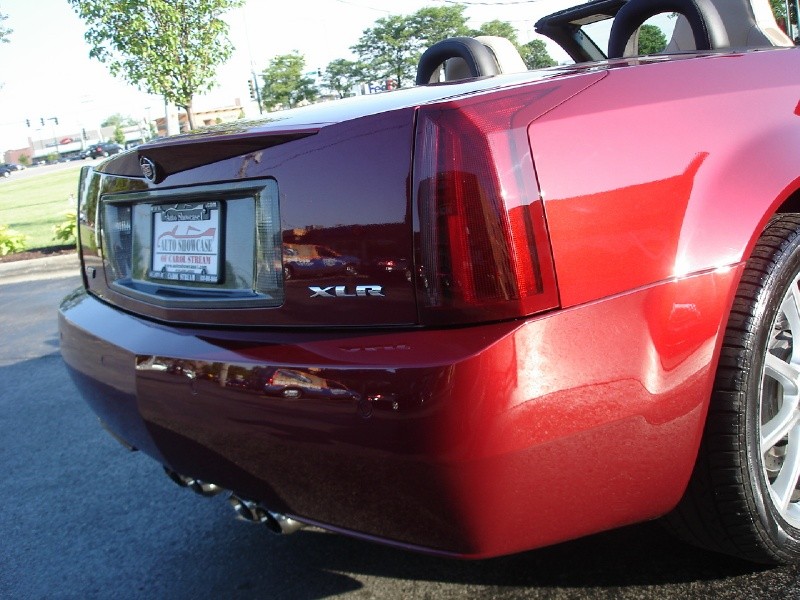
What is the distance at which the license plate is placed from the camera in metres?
2.12

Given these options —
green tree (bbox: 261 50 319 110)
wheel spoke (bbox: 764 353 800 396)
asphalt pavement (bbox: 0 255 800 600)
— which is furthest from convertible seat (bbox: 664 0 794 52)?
green tree (bbox: 261 50 319 110)

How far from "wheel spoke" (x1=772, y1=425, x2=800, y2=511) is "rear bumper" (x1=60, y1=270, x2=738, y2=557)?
43cm

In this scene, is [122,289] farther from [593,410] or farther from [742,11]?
[742,11]

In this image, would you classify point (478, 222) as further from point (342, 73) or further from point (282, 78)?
point (342, 73)

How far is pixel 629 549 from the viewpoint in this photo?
7.79 feet

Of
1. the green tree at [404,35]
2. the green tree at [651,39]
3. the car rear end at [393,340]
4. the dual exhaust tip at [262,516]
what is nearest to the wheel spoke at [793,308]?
the car rear end at [393,340]

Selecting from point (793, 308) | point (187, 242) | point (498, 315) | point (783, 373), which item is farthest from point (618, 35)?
point (498, 315)

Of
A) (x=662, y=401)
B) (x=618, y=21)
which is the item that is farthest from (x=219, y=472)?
(x=618, y=21)

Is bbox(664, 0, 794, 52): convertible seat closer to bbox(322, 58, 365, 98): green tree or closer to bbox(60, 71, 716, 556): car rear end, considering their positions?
bbox(60, 71, 716, 556): car rear end

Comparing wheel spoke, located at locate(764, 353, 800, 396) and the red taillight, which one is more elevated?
the red taillight

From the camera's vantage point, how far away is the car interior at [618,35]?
314 centimetres

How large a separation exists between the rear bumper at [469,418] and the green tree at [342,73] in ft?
273

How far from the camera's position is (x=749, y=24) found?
131 inches

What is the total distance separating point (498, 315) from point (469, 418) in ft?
0.70
